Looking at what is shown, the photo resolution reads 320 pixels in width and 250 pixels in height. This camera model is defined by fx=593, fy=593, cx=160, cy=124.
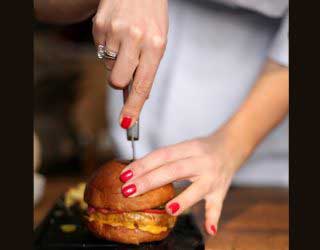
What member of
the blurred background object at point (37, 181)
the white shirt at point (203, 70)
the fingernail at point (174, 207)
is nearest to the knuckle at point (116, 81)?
the fingernail at point (174, 207)

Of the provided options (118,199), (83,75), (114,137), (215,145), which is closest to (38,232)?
(118,199)

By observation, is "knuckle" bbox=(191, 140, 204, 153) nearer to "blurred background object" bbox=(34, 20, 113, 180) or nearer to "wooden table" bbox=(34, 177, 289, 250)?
"wooden table" bbox=(34, 177, 289, 250)

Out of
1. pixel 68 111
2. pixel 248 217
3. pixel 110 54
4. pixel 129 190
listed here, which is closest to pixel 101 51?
pixel 110 54

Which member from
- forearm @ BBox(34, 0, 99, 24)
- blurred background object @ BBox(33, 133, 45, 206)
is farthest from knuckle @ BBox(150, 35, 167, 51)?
blurred background object @ BBox(33, 133, 45, 206)

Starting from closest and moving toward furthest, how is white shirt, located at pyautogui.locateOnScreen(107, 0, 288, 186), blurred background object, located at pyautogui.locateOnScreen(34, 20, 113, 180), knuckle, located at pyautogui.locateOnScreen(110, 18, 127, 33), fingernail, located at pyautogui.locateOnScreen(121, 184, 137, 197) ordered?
knuckle, located at pyautogui.locateOnScreen(110, 18, 127, 33) < fingernail, located at pyautogui.locateOnScreen(121, 184, 137, 197) < white shirt, located at pyautogui.locateOnScreen(107, 0, 288, 186) < blurred background object, located at pyautogui.locateOnScreen(34, 20, 113, 180)

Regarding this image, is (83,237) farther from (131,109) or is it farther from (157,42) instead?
(157,42)

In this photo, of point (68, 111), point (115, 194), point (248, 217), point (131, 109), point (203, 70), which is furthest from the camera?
point (68, 111)

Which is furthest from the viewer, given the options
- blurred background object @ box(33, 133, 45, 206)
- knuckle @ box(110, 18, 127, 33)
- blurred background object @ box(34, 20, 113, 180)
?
blurred background object @ box(34, 20, 113, 180)
